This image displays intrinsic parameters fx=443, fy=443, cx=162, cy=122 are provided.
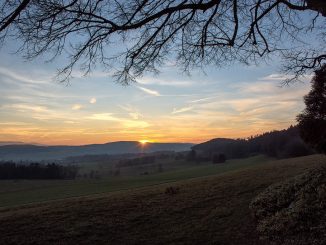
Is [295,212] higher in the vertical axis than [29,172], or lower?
higher

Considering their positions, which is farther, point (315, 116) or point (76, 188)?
point (76, 188)

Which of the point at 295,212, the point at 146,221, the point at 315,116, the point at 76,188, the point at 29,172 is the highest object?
the point at 315,116

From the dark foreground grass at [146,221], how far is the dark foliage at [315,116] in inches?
157

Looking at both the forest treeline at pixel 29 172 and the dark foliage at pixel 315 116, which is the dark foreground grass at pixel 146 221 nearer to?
the dark foliage at pixel 315 116

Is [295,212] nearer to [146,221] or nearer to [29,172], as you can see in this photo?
[146,221]

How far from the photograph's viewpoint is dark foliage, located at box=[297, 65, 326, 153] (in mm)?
18891

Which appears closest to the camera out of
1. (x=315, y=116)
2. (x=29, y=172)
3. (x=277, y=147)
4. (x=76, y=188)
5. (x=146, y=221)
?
(x=146, y=221)

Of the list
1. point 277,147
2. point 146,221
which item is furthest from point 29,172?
point 146,221

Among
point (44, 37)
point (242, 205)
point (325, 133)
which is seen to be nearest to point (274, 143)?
point (325, 133)

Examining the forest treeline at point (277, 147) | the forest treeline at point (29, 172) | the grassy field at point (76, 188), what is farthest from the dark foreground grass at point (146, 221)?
the forest treeline at point (29, 172)

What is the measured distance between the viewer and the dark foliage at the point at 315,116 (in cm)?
1889

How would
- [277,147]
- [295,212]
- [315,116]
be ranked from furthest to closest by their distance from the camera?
1. [277,147]
2. [315,116]
3. [295,212]

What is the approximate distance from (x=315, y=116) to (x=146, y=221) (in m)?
9.94

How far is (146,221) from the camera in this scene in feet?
42.5
